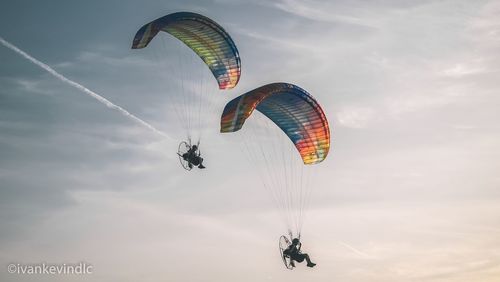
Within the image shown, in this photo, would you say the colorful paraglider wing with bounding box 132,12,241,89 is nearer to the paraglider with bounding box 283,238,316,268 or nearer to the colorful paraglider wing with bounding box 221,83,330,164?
the colorful paraglider wing with bounding box 221,83,330,164

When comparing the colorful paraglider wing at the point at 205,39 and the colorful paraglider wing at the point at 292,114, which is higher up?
the colorful paraglider wing at the point at 205,39

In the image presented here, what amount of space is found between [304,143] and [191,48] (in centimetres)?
862

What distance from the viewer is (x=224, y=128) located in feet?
109

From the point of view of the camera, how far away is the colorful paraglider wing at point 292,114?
111 ft

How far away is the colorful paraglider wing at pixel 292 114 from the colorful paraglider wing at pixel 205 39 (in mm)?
2783

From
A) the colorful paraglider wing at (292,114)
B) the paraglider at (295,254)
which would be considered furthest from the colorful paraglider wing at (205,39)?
the paraglider at (295,254)

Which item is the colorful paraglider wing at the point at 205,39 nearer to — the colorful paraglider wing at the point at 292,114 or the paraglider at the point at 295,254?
the colorful paraglider wing at the point at 292,114

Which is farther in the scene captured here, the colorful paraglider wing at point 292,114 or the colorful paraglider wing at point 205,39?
the colorful paraglider wing at point 205,39

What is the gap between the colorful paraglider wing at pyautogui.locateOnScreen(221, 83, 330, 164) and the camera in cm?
3378

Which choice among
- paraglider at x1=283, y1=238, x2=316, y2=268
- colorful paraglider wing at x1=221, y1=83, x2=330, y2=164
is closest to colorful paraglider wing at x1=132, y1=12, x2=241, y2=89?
colorful paraglider wing at x1=221, y1=83, x2=330, y2=164

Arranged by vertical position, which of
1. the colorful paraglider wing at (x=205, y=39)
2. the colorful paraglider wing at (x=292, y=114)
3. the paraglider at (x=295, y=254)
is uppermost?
the colorful paraglider wing at (x=205, y=39)

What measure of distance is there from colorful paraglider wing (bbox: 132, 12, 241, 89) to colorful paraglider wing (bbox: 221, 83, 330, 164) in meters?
2.78

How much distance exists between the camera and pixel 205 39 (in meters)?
39.2

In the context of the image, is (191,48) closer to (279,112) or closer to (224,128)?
(279,112)
